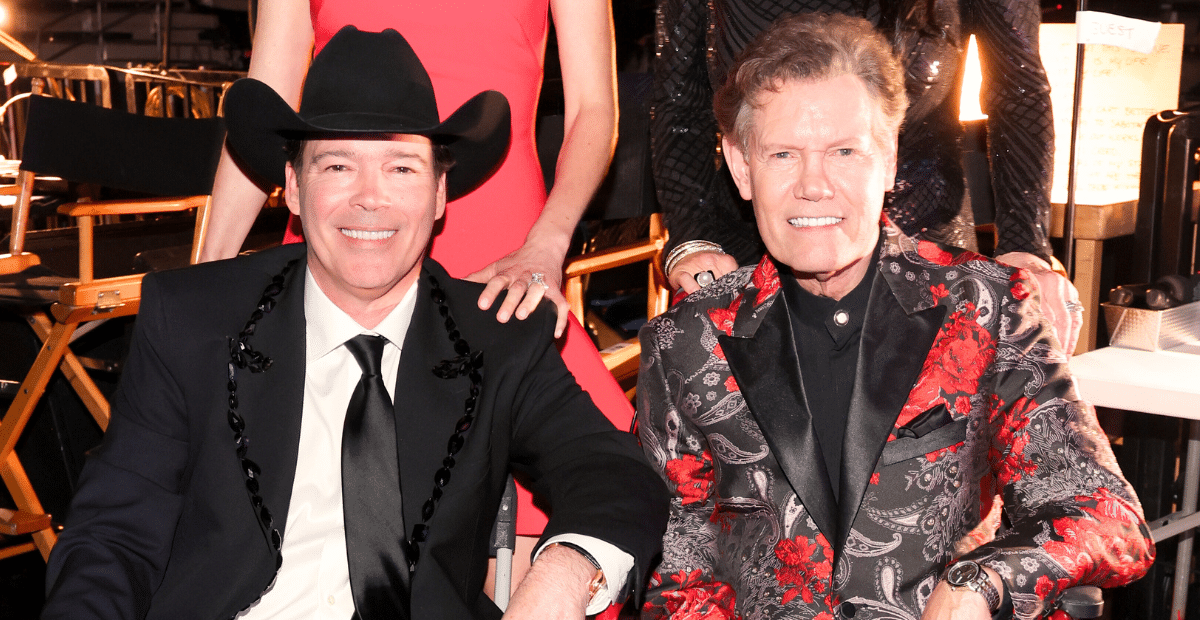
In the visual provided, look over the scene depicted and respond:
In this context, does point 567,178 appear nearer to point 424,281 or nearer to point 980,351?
point 424,281

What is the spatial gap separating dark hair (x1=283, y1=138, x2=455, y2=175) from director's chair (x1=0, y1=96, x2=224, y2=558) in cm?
175

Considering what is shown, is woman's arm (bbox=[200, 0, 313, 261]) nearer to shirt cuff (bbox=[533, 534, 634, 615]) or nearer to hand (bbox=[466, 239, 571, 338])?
hand (bbox=[466, 239, 571, 338])

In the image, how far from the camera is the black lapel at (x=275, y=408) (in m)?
1.55

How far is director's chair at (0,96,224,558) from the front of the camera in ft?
10.4

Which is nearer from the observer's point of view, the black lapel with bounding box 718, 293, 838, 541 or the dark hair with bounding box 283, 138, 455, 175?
the black lapel with bounding box 718, 293, 838, 541

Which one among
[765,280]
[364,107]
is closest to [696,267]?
[765,280]

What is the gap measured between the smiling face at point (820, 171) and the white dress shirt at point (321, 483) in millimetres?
633

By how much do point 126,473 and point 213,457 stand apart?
12 cm

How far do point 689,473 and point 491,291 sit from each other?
0.44 meters

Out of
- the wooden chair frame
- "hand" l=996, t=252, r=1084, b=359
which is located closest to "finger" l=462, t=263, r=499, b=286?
the wooden chair frame

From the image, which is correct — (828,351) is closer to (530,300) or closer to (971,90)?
(530,300)

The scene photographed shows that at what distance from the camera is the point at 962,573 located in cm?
136

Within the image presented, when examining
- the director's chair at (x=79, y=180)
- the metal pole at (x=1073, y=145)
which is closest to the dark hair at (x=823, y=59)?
the metal pole at (x=1073, y=145)

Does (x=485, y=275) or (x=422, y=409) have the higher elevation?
(x=485, y=275)
